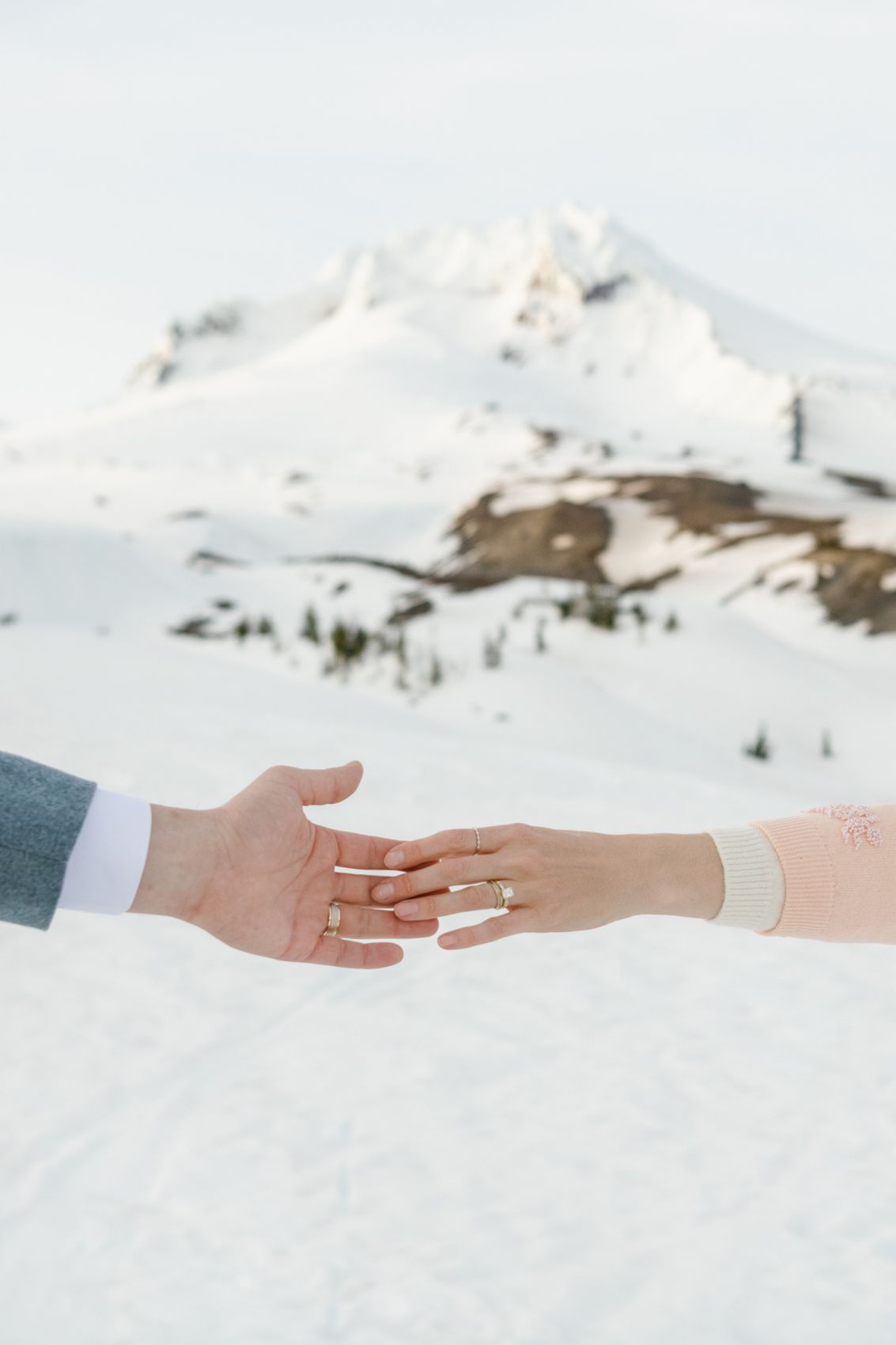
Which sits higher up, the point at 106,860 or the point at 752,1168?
the point at 106,860

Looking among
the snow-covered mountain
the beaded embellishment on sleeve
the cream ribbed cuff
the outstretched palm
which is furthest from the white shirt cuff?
the snow-covered mountain

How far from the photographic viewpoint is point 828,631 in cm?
839

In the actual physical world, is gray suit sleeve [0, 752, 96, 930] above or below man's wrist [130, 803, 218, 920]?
above

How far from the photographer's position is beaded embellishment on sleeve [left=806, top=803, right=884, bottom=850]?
170cm

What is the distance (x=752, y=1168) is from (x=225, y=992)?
114 cm

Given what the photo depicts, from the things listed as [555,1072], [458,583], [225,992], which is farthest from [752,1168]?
[458,583]

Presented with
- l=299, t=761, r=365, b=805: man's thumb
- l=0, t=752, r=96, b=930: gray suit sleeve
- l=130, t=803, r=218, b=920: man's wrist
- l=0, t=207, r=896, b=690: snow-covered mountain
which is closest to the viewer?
l=0, t=752, r=96, b=930: gray suit sleeve

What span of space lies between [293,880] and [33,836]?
1.80 ft

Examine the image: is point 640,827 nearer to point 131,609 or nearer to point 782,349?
point 131,609

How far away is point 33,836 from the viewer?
1.42 metres

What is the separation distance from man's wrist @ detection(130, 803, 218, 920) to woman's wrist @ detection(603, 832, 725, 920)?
2.24 feet

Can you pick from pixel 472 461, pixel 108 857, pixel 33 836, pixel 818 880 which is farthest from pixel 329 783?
pixel 472 461

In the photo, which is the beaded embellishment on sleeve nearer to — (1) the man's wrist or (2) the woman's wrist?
(2) the woman's wrist

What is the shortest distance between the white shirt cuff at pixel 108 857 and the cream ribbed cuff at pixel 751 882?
0.95 m
